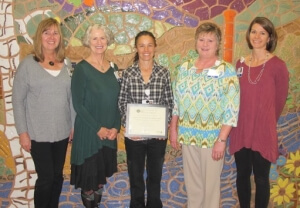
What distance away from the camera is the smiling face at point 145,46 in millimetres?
2459

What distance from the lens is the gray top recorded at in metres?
2.34

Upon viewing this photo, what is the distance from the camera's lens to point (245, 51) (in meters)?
2.98

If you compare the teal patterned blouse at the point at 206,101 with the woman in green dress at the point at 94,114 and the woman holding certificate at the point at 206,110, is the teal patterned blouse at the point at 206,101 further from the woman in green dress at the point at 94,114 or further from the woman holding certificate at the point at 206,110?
the woman in green dress at the point at 94,114

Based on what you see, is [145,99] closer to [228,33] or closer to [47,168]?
[47,168]

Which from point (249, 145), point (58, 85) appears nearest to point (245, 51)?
point (249, 145)

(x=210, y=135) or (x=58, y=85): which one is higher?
(x=58, y=85)

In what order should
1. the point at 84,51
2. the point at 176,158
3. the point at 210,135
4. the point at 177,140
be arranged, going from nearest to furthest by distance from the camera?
the point at 210,135, the point at 177,140, the point at 84,51, the point at 176,158

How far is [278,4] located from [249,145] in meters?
1.50

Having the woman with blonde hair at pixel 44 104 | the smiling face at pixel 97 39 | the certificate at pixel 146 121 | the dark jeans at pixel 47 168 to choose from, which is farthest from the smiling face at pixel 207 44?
the dark jeans at pixel 47 168

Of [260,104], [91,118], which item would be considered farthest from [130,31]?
[260,104]

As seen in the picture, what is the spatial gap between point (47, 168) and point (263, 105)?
1.81 metres

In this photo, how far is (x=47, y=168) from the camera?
2.42m

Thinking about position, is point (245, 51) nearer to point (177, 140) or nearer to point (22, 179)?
point (177, 140)

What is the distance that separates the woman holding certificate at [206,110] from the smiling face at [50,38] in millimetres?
1042
